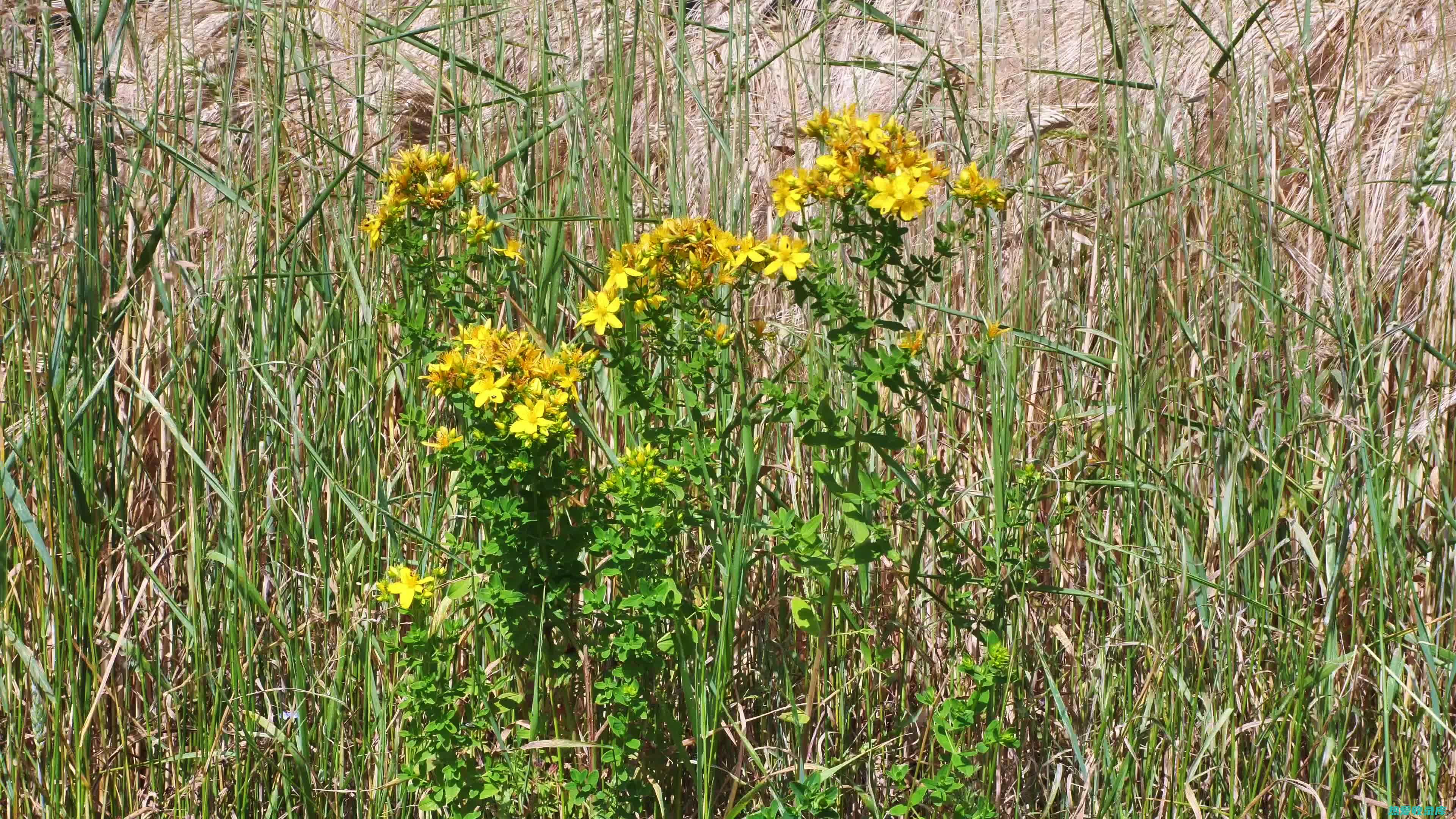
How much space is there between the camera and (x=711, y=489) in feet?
4.13

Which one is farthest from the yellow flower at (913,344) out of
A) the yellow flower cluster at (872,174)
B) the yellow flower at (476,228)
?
the yellow flower at (476,228)

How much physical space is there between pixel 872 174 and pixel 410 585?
2.26 feet

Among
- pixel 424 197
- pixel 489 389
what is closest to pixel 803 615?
pixel 489 389

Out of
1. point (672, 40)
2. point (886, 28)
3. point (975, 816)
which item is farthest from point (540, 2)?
point (975, 816)

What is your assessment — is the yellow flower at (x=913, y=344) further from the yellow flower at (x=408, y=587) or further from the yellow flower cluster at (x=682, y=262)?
the yellow flower at (x=408, y=587)

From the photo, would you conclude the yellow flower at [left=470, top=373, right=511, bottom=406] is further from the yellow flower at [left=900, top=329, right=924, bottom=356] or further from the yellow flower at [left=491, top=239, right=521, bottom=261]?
the yellow flower at [left=900, top=329, right=924, bottom=356]

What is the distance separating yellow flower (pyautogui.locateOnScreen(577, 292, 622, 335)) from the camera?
1221 millimetres

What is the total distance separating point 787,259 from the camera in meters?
1.19

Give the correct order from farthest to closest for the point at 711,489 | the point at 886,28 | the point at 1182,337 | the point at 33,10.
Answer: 1. the point at 886,28
2. the point at 33,10
3. the point at 1182,337
4. the point at 711,489

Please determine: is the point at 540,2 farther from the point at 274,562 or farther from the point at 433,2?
the point at 274,562

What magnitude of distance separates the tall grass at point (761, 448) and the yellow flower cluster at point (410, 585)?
74mm

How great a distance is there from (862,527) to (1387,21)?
4.44 ft

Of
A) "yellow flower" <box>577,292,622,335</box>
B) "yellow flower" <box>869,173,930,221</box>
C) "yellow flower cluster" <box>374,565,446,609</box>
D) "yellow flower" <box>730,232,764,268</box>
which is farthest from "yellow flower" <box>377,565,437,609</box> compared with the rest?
A: "yellow flower" <box>869,173,930,221</box>

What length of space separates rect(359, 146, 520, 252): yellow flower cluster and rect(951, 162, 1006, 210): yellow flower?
1.74 feet
